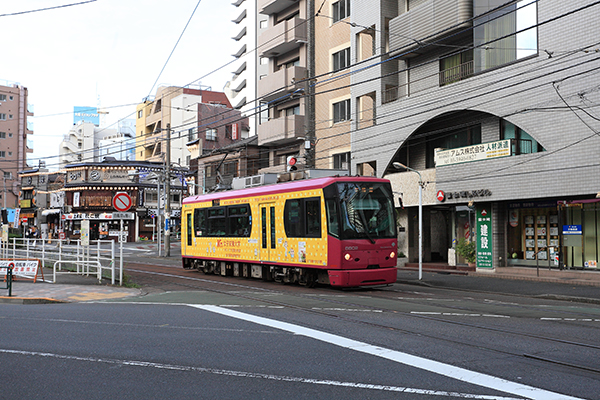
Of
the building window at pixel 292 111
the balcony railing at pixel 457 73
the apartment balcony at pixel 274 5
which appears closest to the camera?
the balcony railing at pixel 457 73

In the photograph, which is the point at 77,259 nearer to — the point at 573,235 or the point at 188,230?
the point at 188,230

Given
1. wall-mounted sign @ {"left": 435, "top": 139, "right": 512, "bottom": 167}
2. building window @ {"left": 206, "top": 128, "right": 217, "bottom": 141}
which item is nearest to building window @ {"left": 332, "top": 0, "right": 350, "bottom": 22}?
wall-mounted sign @ {"left": 435, "top": 139, "right": 512, "bottom": 167}

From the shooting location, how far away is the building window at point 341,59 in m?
33.2

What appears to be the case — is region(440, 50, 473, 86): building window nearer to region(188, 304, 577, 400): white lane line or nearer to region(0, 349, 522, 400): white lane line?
region(188, 304, 577, 400): white lane line

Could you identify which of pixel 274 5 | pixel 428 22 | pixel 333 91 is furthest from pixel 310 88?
pixel 428 22

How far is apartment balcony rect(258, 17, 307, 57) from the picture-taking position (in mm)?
36781

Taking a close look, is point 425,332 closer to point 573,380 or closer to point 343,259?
point 573,380

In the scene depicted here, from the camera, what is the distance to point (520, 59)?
21656 millimetres

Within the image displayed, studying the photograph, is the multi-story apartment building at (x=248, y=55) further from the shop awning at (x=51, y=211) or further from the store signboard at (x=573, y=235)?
the store signboard at (x=573, y=235)

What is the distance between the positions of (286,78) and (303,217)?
21043mm

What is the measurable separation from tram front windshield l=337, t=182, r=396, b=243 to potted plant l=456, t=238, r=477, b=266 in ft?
31.4

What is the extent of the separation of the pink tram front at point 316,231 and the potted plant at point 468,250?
9.52 m

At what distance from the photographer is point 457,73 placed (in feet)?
84.4

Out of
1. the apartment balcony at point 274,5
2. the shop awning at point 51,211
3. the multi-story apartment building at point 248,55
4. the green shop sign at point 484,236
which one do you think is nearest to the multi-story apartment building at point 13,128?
the shop awning at point 51,211
